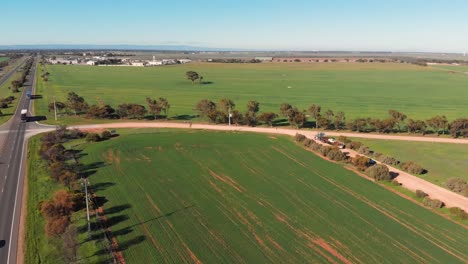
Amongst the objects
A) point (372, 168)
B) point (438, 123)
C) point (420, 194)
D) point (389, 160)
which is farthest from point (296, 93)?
point (420, 194)

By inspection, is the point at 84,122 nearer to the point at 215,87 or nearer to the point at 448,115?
the point at 215,87

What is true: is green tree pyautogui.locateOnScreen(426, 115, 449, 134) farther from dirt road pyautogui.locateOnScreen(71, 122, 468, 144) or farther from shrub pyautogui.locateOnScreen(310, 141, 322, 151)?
shrub pyautogui.locateOnScreen(310, 141, 322, 151)

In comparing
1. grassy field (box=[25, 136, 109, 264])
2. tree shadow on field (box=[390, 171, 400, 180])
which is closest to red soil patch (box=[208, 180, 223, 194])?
grassy field (box=[25, 136, 109, 264])

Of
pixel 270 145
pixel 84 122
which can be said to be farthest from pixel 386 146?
pixel 84 122

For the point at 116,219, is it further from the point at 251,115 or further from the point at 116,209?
the point at 251,115

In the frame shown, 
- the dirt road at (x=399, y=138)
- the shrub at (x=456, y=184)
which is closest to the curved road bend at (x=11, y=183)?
the dirt road at (x=399, y=138)

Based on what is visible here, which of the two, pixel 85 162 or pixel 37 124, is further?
pixel 37 124

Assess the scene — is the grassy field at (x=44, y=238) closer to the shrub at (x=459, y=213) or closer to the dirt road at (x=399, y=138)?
the dirt road at (x=399, y=138)
